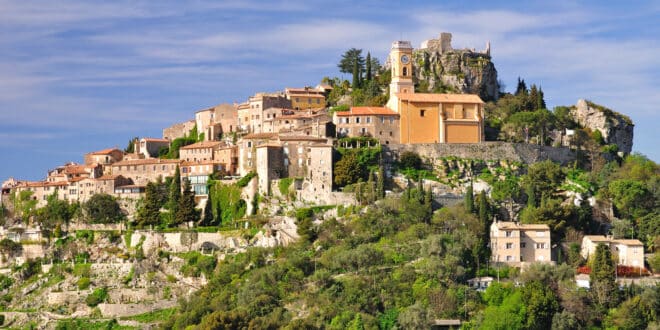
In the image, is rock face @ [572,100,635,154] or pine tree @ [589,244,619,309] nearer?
pine tree @ [589,244,619,309]

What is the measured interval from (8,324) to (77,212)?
414 inches

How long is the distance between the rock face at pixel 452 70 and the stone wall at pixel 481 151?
411 inches

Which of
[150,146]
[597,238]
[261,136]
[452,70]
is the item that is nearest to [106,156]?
[150,146]

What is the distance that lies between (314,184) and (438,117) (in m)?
12.0

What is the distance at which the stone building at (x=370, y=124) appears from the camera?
8612 centimetres

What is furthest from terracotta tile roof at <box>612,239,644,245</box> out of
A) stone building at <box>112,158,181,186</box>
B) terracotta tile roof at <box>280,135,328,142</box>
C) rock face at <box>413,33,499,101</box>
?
stone building at <box>112,158,181,186</box>

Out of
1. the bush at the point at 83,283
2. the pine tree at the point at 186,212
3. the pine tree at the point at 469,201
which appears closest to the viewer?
the pine tree at the point at 469,201

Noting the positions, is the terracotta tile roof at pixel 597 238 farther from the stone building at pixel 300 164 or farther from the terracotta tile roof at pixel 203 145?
the terracotta tile roof at pixel 203 145

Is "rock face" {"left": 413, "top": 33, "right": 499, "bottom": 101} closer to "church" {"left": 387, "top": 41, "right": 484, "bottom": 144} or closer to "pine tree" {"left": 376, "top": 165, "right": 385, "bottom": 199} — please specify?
"church" {"left": 387, "top": 41, "right": 484, "bottom": 144}

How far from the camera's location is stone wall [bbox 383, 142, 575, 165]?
278 feet

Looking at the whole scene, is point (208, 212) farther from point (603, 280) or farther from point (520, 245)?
point (603, 280)

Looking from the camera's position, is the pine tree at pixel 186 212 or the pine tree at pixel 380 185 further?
the pine tree at pixel 186 212

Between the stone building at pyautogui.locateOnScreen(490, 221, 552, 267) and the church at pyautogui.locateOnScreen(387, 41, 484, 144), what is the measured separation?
14358 mm

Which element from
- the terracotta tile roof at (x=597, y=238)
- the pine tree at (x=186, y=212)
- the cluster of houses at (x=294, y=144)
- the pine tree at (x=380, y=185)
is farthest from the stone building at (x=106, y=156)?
the terracotta tile roof at (x=597, y=238)
